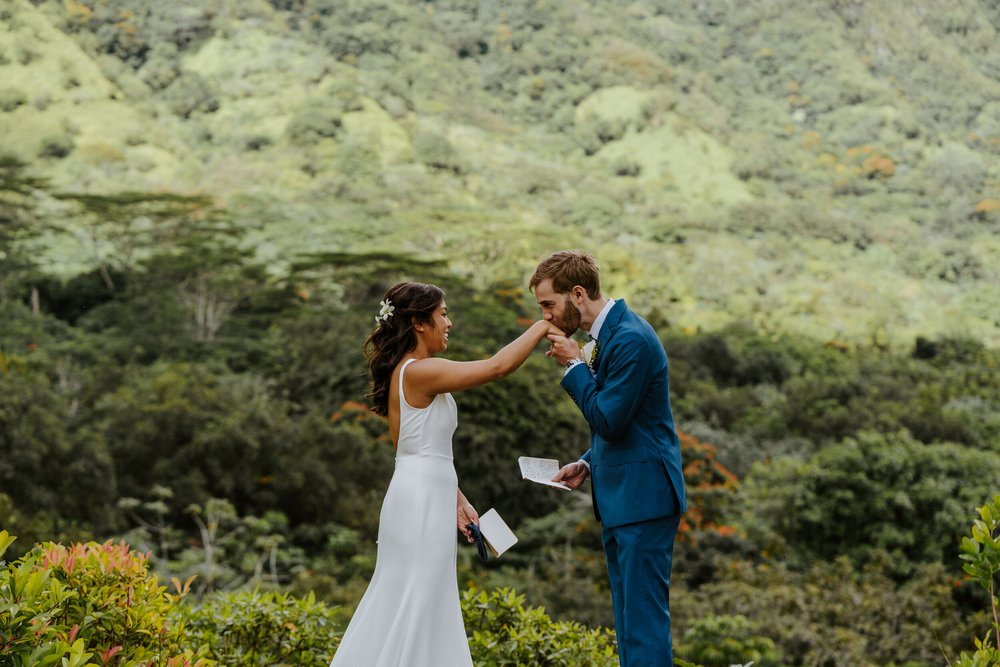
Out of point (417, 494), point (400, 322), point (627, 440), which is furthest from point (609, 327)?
point (417, 494)

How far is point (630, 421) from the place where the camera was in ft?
8.91

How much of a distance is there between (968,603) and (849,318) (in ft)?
71.0

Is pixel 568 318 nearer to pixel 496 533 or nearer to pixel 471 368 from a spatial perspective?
pixel 471 368

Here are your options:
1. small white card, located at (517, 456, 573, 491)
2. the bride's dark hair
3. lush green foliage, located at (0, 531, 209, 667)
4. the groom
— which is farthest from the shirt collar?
lush green foliage, located at (0, 531, 209, 667)

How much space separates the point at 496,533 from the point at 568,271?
0.83 meters

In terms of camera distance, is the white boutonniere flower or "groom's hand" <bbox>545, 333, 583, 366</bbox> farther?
the white boutonniere flower

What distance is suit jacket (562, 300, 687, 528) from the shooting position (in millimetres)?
2617

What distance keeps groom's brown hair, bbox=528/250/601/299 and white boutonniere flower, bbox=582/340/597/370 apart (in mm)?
156

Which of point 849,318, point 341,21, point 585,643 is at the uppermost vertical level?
point 585,643

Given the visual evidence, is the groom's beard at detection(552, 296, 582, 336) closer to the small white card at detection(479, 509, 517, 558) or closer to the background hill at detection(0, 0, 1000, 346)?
the small white card at detection(479, 509, 517, 558)

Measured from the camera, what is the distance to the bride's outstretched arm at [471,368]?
9.12ft

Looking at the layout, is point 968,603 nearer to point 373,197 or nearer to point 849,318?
point 849,318

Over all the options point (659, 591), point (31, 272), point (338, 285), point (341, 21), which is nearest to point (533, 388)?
point (659, 591)

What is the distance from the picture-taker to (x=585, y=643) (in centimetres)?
361
